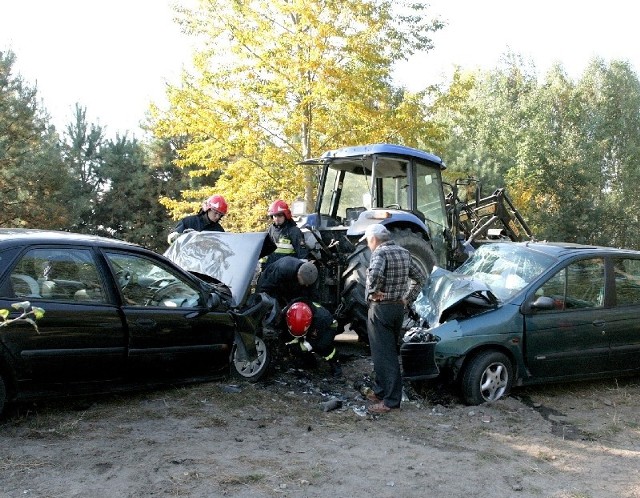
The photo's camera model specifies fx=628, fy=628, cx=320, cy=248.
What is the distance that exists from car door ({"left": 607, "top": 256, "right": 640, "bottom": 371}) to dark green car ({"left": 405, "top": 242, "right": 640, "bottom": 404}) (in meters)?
0.01

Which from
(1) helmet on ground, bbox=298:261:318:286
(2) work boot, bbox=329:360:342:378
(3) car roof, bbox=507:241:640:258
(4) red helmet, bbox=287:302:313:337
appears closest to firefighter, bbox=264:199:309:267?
(1) helmet on ground, bbox=298:261:318:286

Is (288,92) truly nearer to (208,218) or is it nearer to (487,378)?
(208,218)

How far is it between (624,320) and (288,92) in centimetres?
825

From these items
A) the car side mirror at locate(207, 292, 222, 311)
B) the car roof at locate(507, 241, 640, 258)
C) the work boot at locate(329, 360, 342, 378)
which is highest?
the car roof at locate(507, 241, 640, 258)

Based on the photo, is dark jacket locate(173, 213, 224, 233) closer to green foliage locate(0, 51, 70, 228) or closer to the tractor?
the tractor

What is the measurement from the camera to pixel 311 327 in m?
6.68

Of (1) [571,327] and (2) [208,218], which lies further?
(2) [208,218]

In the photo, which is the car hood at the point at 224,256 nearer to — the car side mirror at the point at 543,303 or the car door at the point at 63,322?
the car door at the point at 63,322

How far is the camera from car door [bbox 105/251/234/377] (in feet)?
17.8

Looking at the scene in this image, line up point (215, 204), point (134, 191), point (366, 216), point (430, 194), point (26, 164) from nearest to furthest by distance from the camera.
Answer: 1. point (366, 216)
2. point (215, 204)
3. point (430, 194)
4. point (26, 164)
5. point (134, 191)

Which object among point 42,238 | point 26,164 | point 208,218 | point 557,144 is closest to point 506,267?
point 208,218

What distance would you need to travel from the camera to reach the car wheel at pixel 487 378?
5.99 m

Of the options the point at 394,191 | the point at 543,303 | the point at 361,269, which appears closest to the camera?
the point at 543,303

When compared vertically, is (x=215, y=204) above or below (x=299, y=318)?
above
